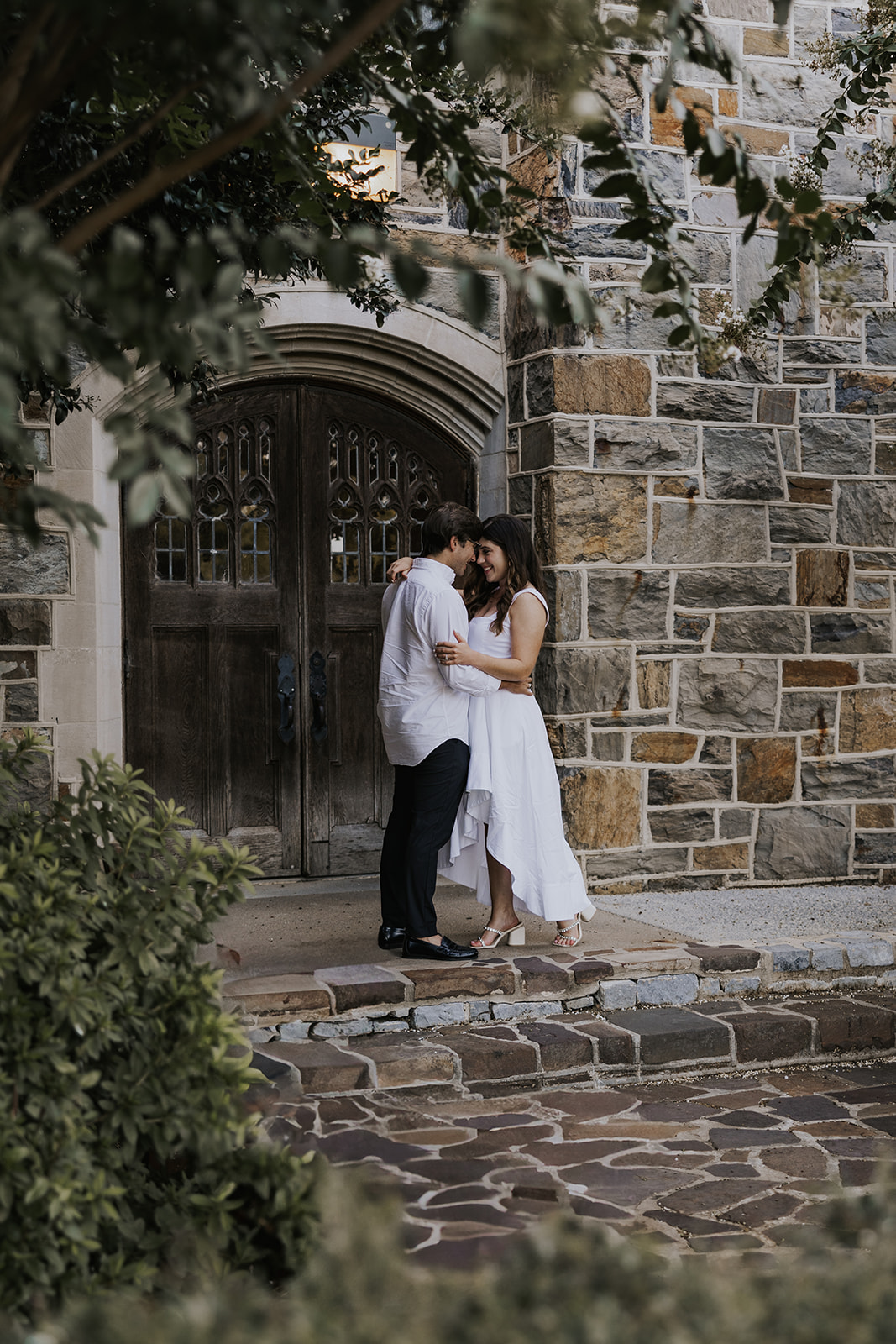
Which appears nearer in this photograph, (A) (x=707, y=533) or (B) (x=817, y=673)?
(A) (x=707, y=533)

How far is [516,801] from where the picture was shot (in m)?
4.51

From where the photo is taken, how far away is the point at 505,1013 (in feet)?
13.5

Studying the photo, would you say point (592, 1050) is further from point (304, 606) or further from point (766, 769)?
point (304, 606)

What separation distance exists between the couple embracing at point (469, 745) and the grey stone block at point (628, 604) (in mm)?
869

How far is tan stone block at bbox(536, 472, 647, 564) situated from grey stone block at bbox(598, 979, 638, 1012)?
6.17ft

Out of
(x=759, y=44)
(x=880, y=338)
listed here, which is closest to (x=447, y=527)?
(x=880, y=338)

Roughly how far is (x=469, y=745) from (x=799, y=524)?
7.22 ft

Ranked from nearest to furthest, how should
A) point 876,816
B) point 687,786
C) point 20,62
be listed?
point 20,62
point 687,786
point 876,816

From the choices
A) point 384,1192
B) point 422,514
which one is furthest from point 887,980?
point 422,514

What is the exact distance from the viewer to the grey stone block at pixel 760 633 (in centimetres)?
567

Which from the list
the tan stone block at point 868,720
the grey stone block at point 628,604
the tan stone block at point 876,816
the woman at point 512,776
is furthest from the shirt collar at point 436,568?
the tan stone block at point 876,816

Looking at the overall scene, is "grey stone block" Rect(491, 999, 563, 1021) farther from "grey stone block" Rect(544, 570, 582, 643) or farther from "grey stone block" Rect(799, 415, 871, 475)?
"grey stone block" Rect(799, 415, 871, 475)

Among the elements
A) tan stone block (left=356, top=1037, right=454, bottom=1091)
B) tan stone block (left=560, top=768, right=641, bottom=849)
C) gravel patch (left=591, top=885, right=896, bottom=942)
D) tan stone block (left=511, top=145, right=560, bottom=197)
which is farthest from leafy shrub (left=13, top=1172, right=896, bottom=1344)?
tan stone block (left=511, top=145, right=560, bottom=197)

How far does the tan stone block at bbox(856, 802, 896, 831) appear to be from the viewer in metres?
5.93
